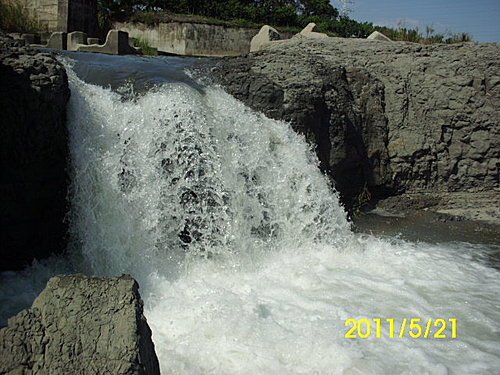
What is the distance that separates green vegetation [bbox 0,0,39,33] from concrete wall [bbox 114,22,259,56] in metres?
5.12

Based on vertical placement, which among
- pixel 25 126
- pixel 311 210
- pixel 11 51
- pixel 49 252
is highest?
pixel 11 51

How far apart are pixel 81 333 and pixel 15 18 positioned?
43.0 feet

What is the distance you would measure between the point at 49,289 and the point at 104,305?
286 mm

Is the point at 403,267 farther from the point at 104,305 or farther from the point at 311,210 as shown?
the point at 104,305

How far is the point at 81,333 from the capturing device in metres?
2.50

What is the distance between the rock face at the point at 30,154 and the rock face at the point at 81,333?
7.23 ft

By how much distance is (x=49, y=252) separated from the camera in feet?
16.2

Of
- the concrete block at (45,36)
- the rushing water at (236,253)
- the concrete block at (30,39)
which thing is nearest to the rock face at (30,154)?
the rushing water at (236,253)

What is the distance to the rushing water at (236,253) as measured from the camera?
140 inches

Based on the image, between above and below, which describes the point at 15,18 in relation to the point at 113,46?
above

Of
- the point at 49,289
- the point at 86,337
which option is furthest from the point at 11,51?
the point at 86,337

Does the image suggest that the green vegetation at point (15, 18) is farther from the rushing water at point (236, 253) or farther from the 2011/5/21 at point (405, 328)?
the 2011/5/21 at point (405, 328)

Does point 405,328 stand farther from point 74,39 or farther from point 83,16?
point 83,16

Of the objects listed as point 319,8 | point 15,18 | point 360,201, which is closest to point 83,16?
point 15,18
